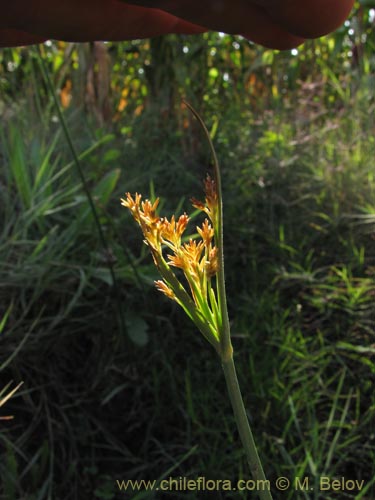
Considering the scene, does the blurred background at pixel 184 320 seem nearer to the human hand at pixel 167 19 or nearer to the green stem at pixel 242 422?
the green stem at pixel 242 422

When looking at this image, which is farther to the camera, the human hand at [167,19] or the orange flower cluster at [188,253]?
the orange flower cluster at [188,253]

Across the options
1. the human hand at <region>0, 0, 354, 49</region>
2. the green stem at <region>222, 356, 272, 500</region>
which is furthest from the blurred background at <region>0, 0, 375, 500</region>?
the human hand at <region>0, 0, 354, 49</region>

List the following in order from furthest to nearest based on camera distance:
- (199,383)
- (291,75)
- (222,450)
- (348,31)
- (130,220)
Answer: (291,75)
(348,31)
(130,220)
(199,383)
(222,450)

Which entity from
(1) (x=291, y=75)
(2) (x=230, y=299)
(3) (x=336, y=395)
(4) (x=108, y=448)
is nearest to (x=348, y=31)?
(1) (x=291, y=75)

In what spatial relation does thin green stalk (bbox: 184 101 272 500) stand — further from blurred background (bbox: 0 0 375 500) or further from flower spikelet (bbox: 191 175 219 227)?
blurred background (bbox: 0 0 375 500)

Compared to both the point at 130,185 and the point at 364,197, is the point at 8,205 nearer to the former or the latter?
the point at 130,185

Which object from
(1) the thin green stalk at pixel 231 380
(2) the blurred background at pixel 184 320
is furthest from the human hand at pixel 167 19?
(2) the blurred background at pixel 184 320

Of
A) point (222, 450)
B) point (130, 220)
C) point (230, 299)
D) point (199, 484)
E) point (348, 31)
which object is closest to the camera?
point (199, 484)

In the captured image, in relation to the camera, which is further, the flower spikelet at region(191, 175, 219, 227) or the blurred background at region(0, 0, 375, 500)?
the blurred background at region(0, 0, 375, 500)

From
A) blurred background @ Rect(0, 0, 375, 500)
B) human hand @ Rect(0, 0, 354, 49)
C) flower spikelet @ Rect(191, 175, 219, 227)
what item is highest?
human hand @ Rect(0, 0, 354, 49)
